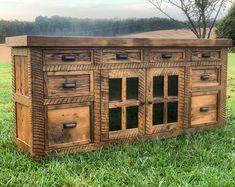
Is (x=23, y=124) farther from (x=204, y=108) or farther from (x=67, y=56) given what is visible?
(x=204, y=108)

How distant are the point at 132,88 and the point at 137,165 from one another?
1.02m

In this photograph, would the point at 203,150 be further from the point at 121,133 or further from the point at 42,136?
the point at 42,136

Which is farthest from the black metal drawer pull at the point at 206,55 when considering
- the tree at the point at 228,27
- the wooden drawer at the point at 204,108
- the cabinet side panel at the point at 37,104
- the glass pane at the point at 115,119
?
the tree at the point at 228,27

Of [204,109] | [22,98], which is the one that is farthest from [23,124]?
[204,109]

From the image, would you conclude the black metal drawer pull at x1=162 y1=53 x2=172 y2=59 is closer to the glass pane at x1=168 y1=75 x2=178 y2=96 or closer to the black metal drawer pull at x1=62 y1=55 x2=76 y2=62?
the glass pane at x1=168 y1=75 x2=178 y2=96

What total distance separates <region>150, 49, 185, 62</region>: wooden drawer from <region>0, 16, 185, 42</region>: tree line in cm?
77

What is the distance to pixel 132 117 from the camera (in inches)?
168

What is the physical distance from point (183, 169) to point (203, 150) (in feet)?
1.93

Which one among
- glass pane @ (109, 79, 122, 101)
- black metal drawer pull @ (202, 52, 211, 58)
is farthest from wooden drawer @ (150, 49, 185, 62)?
glass pane @ (109, 79, 122, 101)

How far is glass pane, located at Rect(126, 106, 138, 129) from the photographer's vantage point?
4.23 meters

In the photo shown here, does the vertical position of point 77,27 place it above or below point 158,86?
above

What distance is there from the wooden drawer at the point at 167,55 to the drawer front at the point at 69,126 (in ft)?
3.13

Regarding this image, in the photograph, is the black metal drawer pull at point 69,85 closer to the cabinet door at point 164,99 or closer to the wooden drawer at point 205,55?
the cabinet door at point 164,99

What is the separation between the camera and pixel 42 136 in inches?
144
